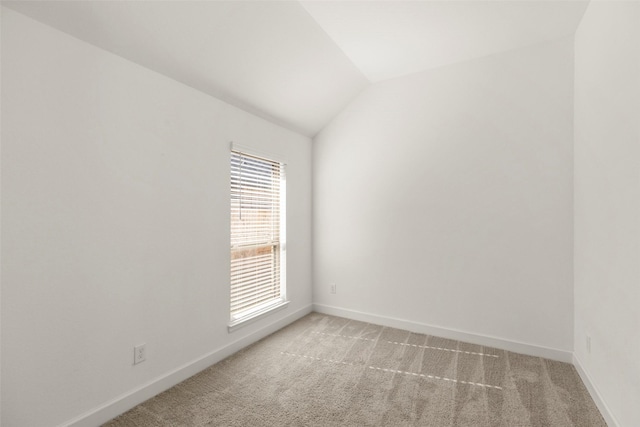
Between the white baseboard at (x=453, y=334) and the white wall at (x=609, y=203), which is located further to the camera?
the white baseboard at (x=453, y=334)

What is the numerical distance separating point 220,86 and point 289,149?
1171 mm

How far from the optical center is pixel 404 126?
11.3 feet

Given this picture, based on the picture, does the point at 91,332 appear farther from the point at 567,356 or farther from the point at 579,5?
the point at 579,5

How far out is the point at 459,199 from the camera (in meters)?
3.14

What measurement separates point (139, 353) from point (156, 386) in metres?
0.29

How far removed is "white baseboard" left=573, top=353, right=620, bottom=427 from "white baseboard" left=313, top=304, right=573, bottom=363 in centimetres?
16

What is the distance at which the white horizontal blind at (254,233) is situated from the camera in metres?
2.95

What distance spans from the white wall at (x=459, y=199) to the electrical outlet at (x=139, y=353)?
7.24 ft

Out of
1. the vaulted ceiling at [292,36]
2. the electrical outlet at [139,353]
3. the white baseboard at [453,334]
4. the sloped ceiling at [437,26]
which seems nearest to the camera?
the vaulted ceiling at [292,36]

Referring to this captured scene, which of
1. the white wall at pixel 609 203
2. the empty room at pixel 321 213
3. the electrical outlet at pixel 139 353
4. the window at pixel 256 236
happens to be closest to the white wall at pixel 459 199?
the empty room at pixel 321 213

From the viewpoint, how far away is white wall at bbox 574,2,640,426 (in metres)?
1.62

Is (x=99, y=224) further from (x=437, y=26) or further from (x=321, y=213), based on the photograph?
(x=437, y=26)

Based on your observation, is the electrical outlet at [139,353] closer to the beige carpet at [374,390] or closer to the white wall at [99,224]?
the white wall at [99,224]

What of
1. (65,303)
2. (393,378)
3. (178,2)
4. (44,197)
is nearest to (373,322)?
(393,378)
